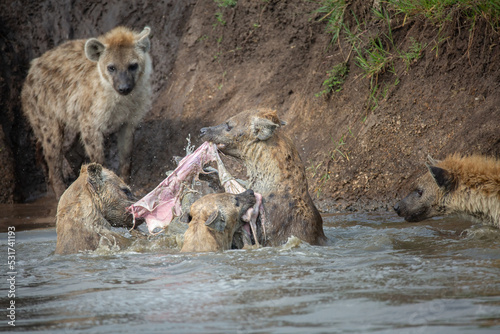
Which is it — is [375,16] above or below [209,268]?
above

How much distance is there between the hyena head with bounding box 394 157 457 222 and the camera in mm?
6570

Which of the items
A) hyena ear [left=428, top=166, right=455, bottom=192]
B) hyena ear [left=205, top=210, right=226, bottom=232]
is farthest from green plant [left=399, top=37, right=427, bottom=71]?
hyena ear [left=205, top=210, right=226, bottom=232]

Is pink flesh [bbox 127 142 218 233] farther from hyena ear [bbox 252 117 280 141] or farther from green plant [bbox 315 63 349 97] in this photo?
green plant [bbox 315 63 349 97]

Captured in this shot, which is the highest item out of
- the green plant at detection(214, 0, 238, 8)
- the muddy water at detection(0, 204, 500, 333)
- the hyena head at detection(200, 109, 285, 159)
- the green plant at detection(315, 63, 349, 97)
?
the green plant at detection(214, 0, 238, 8)

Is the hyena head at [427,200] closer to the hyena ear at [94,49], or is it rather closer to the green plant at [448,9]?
the green plant at [448,9]

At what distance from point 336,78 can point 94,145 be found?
12.4 feet

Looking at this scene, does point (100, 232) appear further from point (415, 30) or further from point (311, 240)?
point (415, 30)

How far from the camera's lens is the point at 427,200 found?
6.77 metres

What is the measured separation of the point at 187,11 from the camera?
11.8m

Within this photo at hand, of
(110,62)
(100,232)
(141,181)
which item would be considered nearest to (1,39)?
(110,62)

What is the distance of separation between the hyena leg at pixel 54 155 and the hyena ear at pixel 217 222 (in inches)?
234

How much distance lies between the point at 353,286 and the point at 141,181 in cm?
695

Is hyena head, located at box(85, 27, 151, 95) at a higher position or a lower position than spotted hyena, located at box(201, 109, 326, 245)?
higher

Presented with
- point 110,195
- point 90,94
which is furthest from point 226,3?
point 110,195
